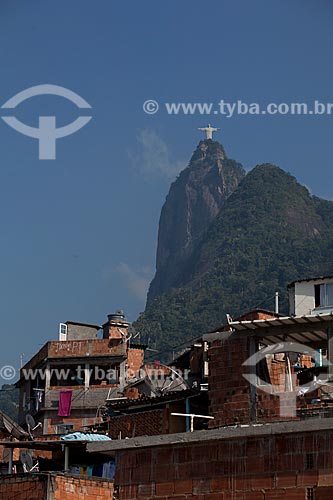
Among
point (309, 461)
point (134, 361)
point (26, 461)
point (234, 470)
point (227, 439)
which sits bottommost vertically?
point (234, 470)

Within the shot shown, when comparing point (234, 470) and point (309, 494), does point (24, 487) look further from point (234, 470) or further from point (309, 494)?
point (309, 494)

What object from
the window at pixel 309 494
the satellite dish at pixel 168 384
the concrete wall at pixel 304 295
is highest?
the concrete wall at pixel 304 295

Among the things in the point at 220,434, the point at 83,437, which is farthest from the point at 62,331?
the point at 220,434

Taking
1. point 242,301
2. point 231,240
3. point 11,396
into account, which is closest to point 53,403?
point 11,396

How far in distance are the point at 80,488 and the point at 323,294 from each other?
26896 mm

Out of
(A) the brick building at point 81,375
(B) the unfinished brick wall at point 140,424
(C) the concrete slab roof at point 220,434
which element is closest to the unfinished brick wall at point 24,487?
(C) the concrete slab roof at point 220,434

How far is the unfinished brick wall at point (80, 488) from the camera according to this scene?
22.0m

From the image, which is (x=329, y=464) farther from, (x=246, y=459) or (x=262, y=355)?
(x=262, y=355)

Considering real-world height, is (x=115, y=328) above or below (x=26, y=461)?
above

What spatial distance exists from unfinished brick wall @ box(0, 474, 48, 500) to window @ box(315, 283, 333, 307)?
26292mm

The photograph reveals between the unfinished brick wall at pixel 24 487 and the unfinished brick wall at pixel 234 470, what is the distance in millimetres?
2224

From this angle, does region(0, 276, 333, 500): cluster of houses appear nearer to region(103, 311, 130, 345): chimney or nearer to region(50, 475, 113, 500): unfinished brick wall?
region(50, 475, 113, 500): unfinished brick wall

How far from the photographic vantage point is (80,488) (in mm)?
22359

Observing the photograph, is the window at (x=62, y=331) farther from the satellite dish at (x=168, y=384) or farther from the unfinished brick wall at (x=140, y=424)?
the unfinished brick wall at (x=140, y=424)
